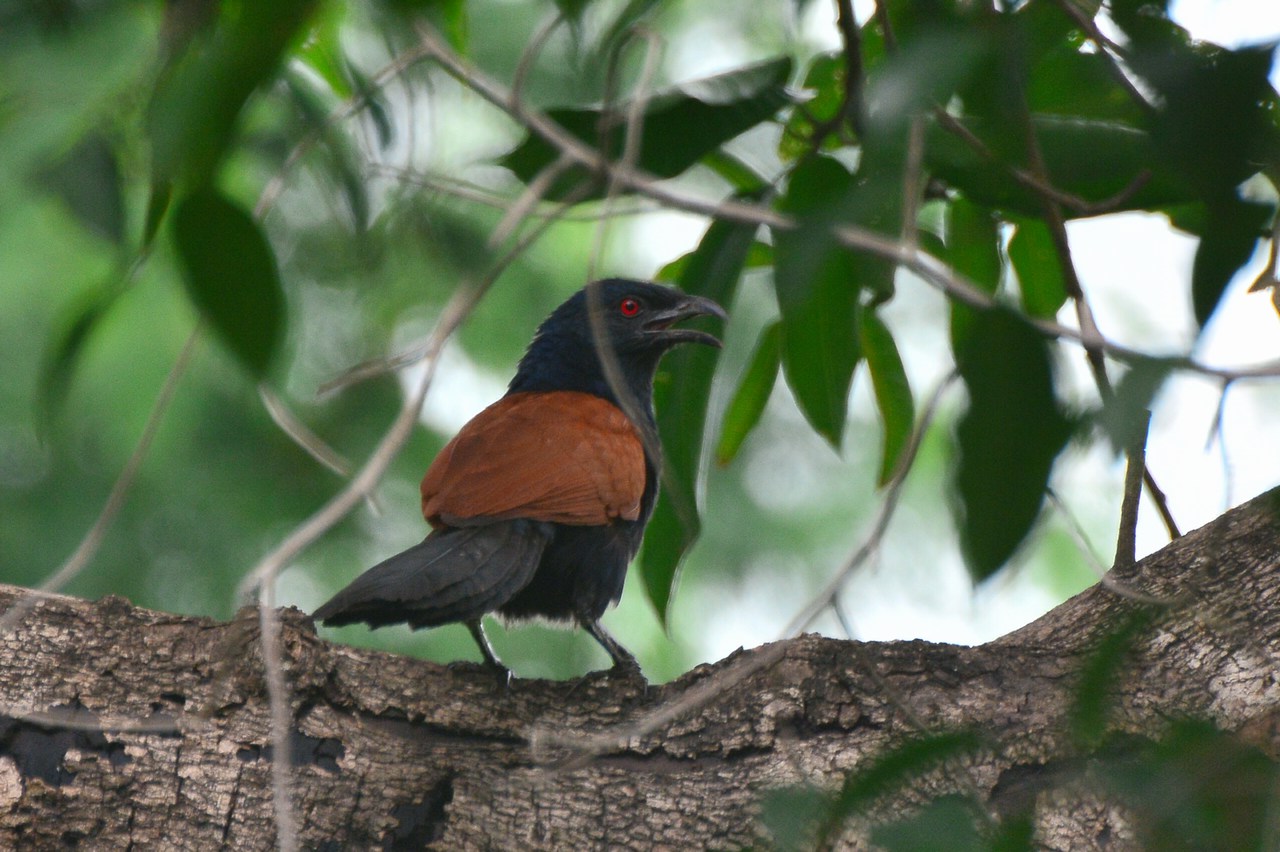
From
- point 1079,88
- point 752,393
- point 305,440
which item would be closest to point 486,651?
point 752,393

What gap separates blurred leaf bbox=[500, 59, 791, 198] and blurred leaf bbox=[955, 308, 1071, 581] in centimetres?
110

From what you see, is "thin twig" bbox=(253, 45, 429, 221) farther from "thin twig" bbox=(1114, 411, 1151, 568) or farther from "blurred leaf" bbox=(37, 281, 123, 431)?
"thin twig" bbox=(1114, 411, 1151, 568)

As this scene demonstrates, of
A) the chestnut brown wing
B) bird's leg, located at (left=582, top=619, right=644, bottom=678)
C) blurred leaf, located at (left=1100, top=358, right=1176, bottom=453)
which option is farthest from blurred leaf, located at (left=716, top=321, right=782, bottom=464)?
blurred leaf, located at (left=1100, top=358, right=1176, bottom=453)

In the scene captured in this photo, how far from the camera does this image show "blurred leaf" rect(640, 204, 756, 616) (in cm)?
203

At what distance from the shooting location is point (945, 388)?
3.98 ft

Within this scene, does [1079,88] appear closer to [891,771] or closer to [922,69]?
[922,69]

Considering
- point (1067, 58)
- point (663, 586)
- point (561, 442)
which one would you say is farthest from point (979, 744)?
point (561, 442)

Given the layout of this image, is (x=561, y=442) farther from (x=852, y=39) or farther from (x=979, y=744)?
(x=979, y=744)

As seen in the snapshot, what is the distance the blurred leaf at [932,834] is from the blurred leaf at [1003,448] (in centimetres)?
32

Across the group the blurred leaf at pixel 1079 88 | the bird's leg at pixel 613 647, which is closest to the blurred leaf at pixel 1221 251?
the blurred leaf at pixel 1079 88

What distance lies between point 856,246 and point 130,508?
639 centimetres

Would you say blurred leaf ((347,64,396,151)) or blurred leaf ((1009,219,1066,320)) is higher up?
blurred leaf ((347,64,396,151))

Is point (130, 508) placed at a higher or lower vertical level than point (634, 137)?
higher

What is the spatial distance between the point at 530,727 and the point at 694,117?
137cm
